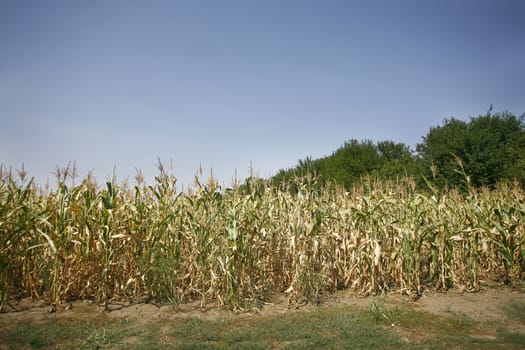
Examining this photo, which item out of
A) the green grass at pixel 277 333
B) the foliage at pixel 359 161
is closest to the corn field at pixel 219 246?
the green grass at pixel 277 333

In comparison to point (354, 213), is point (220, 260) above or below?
below

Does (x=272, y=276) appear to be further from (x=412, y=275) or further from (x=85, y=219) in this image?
(x=85, y=219)

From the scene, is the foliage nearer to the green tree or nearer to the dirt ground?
the green tree

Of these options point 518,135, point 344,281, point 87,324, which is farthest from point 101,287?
point 518,135

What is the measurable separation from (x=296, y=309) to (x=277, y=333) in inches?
42.9

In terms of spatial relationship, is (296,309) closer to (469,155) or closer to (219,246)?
(219,246)

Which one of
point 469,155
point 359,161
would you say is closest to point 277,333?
point 469,155

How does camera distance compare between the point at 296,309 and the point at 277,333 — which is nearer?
the point at 277,333

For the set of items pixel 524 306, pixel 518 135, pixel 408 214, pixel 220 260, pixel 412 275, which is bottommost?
pixel 524 306

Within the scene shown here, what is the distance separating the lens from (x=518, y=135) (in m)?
28.3

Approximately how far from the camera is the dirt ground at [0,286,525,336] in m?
5.14

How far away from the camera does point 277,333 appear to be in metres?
4.53

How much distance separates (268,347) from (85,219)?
3534 mm

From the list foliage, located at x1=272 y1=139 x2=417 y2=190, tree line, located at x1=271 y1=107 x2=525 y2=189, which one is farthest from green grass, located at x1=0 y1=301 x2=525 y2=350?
foliage, located at x1=272 y1=139 x2=417 y2=190
